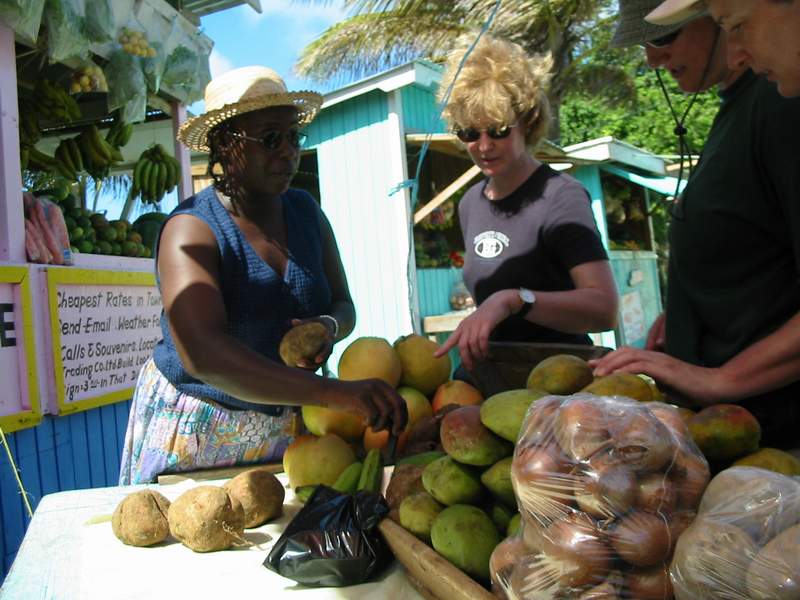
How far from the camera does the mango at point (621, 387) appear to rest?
1.46 metres

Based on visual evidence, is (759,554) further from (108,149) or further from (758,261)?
(108,149)

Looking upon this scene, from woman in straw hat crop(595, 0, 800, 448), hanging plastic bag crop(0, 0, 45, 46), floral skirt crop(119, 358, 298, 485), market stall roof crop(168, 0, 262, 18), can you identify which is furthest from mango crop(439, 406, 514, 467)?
market stall roof crop(168, 0, 262, 18)

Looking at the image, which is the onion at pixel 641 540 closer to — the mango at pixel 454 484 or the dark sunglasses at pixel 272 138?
the mango at pixel 454 484

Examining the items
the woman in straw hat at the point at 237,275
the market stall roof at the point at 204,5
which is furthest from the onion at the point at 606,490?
the market stall roof at the point at 204,5

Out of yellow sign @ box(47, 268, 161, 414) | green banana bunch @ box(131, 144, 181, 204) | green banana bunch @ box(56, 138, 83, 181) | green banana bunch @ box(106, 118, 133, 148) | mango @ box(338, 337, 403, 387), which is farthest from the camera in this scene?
green banana bunch @ box(131, 144, 181, 204)

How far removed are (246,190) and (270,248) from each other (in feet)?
0.75

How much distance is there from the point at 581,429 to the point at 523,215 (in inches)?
73.0

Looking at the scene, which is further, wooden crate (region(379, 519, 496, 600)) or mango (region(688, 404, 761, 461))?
mango (region(688, 404, 761, 461))

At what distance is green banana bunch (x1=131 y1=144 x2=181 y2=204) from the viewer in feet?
20.2

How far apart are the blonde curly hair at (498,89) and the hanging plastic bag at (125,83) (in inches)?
126

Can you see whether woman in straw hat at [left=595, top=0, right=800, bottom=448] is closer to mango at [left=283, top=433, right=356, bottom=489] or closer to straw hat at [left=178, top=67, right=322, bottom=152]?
mango at [left=283, top=433, right=356, bottom=489]

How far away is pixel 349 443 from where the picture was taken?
7.35ft

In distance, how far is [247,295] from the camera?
2375 millimetres

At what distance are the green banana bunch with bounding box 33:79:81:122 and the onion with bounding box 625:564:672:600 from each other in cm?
540
